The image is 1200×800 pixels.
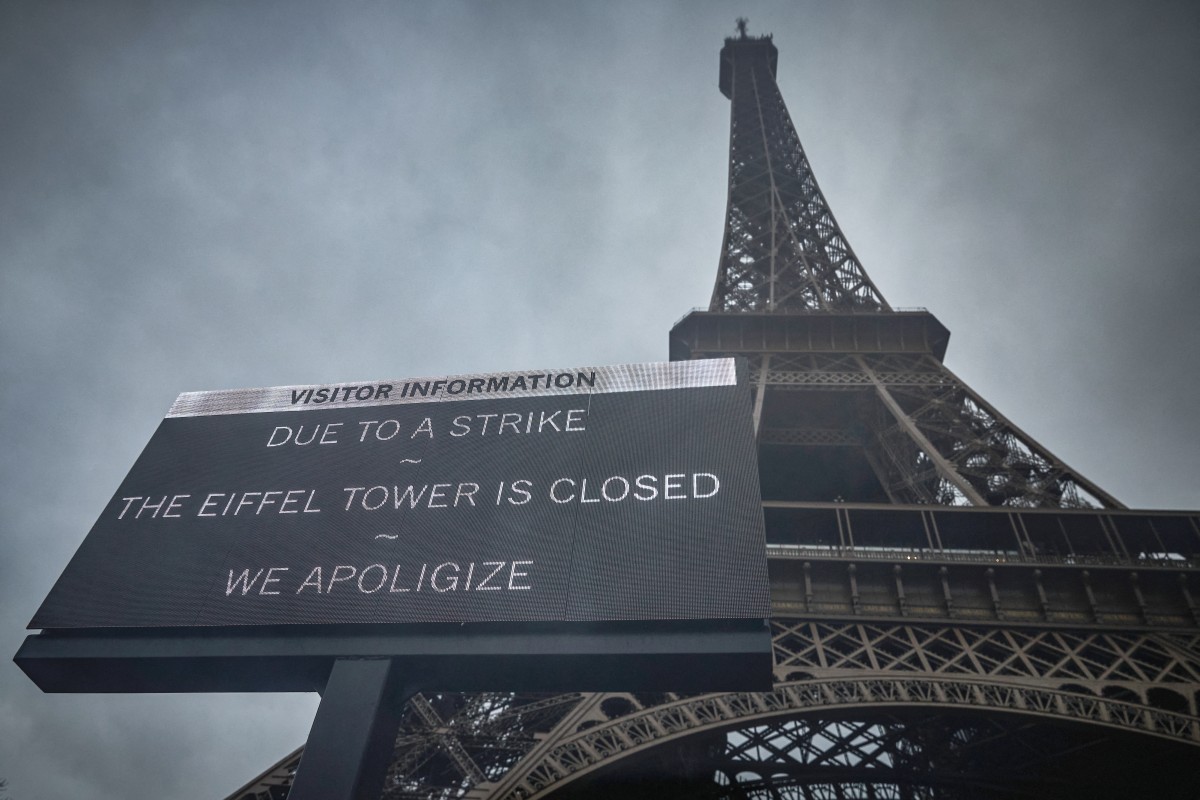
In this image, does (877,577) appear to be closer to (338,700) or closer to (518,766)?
(518,766)

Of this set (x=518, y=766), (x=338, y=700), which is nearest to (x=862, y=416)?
(x=518, y=766)

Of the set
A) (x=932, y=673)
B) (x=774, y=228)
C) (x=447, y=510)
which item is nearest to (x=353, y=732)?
(x=447, y=510)

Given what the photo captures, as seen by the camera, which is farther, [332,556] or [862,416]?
[862,416]

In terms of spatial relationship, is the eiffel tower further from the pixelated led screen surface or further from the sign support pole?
the pixelated led screen surface

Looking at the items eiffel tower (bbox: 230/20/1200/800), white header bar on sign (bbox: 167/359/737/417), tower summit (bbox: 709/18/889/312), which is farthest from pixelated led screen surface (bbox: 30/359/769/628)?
tower summit (bbox: 709/18/889/312)

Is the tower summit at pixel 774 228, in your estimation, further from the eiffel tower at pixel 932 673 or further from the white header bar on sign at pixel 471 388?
the white header bar on sign at pixel 471 388

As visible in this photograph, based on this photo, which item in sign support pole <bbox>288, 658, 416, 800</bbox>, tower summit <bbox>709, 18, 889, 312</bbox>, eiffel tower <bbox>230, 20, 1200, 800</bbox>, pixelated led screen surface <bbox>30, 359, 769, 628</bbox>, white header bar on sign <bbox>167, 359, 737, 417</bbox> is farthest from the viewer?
tower summit <bbox>709, 18, 889, 312</bbox>
